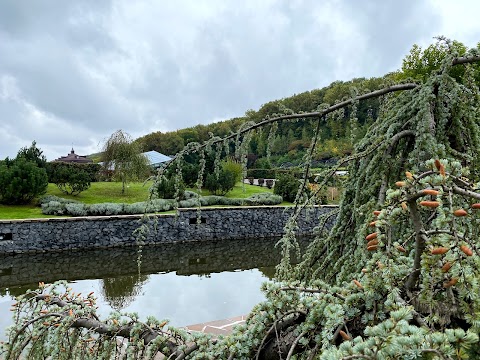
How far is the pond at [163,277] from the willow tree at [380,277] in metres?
3.62

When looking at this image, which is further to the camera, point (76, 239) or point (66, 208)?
point (66, 208)

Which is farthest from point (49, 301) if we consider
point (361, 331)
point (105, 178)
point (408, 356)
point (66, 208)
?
point (105, 178)

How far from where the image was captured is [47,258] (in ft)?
34.8

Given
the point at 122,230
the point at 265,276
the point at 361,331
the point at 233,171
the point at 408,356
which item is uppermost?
the point at 233,171

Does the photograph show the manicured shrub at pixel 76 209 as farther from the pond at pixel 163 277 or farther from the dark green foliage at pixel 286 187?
the dark green foliage at pixel 286 187

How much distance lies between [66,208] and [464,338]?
46.0 feet

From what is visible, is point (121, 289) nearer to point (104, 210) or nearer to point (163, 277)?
point (163, 277)

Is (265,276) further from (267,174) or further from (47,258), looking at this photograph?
(267,174)

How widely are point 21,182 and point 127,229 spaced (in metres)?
4.64

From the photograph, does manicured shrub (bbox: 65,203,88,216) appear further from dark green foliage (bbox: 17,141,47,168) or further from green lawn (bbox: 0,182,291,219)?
dark green foliage (bbox: 17,141,47,168)

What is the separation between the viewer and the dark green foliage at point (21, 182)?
537 inches

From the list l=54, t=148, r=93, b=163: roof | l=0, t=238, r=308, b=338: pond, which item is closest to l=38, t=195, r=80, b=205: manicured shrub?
l=0, t=238, r=308, b=338: pond

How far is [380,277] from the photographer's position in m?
1.09

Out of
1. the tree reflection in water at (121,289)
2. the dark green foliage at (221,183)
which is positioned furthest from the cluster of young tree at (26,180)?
the tree reflection in water at (121,289)
